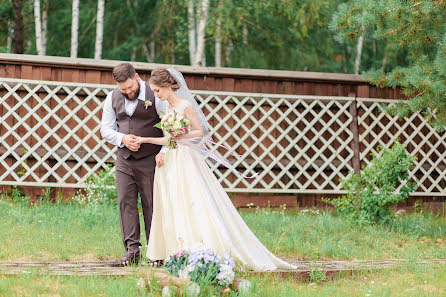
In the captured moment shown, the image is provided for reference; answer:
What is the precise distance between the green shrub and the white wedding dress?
7.98 feet

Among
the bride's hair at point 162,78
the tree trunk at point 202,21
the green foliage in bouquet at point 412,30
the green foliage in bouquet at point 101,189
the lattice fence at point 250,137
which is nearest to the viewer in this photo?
the bride's hair at point 162,78

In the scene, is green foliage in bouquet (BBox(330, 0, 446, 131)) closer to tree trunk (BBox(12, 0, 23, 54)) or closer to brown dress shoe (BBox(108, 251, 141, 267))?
brown dress shoe (BBox(108, 251, 141, 267))

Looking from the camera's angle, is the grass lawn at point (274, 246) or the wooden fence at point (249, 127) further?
the wooden fence at point (249, 127)

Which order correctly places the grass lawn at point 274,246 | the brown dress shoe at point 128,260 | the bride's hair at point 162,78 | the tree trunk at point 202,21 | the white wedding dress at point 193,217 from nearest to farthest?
1. the grass lawn at point 274,246
2. the white wedding dress at point 193,217
3. the bride's hair at point 162,78
4. the brown dress shoe at point 128,260
5. the tree trunk at point 202,21

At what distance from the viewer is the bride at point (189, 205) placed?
445 centimetres

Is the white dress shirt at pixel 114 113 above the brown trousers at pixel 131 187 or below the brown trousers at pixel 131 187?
above

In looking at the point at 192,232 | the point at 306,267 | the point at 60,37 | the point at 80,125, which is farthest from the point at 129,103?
the point at 60,37

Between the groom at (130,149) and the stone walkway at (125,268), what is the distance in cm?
26

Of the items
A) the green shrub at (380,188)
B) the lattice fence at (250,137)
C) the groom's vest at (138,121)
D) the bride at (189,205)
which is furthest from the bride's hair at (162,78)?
the lattice fence at (250,137)

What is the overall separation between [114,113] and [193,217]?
1.08 m

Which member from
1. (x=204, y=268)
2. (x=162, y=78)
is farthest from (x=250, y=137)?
(x=204, y=268)

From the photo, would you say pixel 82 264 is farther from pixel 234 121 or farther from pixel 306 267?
pixel 234 121

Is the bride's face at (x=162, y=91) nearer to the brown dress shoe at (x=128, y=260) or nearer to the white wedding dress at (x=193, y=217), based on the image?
the white wedding dress at (x=193, y=217)

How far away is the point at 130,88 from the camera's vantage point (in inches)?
185
